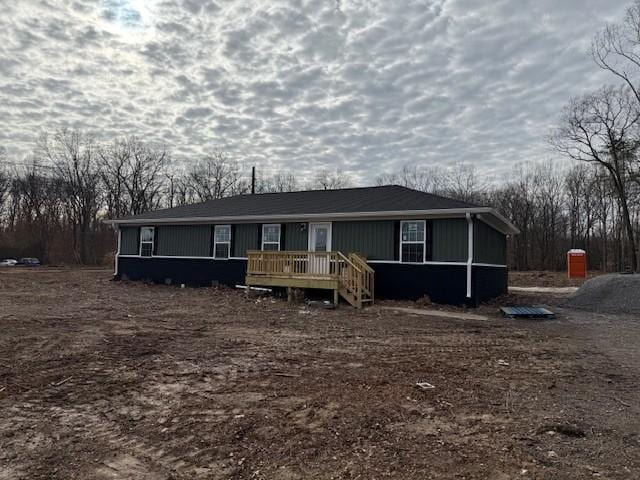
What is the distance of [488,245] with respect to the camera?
46.3ft

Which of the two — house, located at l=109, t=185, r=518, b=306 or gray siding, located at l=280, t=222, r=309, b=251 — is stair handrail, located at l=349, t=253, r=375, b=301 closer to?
house, located at l=109, t=185, r=518, b=306

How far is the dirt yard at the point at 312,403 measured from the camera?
3.11m

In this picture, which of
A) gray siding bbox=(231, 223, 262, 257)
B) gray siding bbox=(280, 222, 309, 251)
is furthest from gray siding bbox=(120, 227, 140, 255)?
gray siding bbox=(280, 222, 309, 251)

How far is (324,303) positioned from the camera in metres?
A: 12.2

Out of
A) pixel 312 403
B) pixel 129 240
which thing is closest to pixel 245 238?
pixel 129 240

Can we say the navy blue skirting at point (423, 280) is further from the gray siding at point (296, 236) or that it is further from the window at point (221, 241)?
the gray siding at point (296, 236)

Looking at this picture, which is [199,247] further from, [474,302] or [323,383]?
[323,383]

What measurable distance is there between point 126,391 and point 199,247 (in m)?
13.0

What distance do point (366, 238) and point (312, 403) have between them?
32.0 ft

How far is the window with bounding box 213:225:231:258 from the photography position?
16.6m

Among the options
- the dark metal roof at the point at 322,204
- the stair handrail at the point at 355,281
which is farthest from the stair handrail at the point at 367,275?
the dark metal roof at the point at 322,204

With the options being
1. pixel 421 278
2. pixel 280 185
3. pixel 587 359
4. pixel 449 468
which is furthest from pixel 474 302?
pixel 280 185

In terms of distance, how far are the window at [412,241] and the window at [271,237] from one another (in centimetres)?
435

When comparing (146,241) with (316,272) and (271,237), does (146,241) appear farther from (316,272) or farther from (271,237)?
(316,272)
